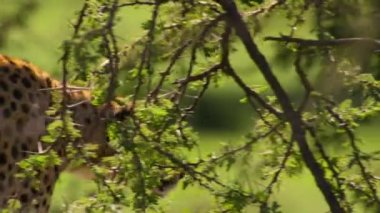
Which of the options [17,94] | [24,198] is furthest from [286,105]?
[17,94]

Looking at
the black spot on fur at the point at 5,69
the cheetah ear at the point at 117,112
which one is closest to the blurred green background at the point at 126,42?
the black spot on fur at the point at 5,69

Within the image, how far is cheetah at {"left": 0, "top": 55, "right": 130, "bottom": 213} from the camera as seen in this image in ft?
12.6

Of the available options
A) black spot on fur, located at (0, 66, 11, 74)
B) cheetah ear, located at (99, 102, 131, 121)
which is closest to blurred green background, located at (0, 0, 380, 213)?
black spot on fur, located at (0, 66, 11, 74)

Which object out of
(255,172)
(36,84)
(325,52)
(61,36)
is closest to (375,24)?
(325,52)

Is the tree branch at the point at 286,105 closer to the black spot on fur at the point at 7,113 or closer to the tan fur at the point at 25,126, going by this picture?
the tan fur at the point at 25,126

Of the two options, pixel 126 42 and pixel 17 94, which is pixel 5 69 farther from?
pixel 126 42

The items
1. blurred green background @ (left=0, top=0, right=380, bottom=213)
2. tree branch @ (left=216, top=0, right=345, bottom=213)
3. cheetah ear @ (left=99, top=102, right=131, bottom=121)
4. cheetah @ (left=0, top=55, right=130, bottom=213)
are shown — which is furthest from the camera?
cheetah @ (left=0, top=55, right=130, bottom=213)

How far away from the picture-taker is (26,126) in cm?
396

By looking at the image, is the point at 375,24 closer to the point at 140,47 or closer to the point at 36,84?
the point at 140,47

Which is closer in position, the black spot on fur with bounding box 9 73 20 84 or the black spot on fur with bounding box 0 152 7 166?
the black spot on fur with bounding box 0 152 7 166

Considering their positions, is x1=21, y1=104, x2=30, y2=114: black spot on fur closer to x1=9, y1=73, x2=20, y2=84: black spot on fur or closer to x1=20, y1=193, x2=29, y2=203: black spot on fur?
x1=9, y1=73, x2=20, y2=84: black spot on fur

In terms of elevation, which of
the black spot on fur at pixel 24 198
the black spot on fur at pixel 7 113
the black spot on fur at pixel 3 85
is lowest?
the black spot on fur at pixel 24 198

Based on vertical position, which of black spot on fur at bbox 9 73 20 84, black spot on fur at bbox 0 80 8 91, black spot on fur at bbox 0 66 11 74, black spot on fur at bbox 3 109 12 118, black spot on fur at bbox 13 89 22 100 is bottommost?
black spot on fur at bbox 3 109 12 118

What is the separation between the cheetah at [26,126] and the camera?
385 cm
